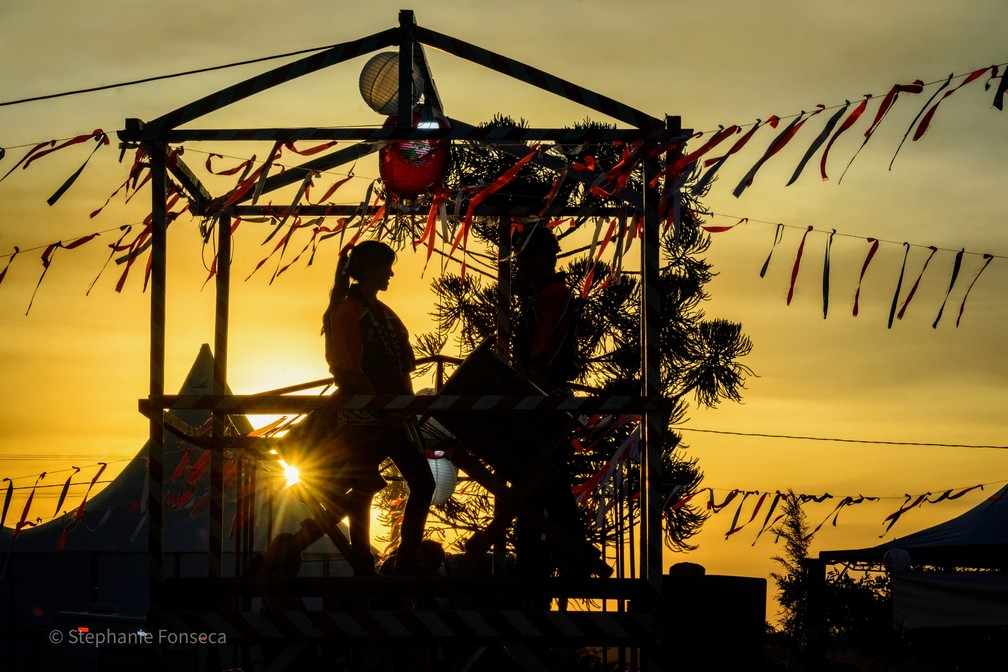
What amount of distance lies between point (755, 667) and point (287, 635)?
336 centimetres

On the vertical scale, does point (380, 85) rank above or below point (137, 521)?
above

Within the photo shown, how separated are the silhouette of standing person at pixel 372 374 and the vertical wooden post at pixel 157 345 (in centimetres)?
91

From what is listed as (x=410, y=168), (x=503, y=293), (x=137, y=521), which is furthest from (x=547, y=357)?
(x=137, y=521)

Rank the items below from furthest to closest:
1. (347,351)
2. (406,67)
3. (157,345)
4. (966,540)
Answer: (966,540) < (406,67) < (347,351) < (157,345)

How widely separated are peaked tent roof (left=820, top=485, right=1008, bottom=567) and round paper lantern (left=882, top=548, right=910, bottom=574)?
26 centimetres

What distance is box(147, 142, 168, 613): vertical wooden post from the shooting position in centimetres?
686

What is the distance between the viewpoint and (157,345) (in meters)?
7.11

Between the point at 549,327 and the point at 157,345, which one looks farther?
the point at 549,327

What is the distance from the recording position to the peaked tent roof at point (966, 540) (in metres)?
18.5

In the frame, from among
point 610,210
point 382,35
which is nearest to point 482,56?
point 382,35

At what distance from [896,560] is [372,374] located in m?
13.4

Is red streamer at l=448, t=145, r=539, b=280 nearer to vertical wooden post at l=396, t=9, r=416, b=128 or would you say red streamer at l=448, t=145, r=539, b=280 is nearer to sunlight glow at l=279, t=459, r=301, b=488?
vertical wooden post at l=396, t=9, r=416, b=128

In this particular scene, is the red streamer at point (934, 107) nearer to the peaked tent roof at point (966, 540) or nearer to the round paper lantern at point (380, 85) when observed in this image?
the round paper lantern at point (380, 85)

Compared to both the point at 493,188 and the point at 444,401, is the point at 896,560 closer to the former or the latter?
the point at 493,188
